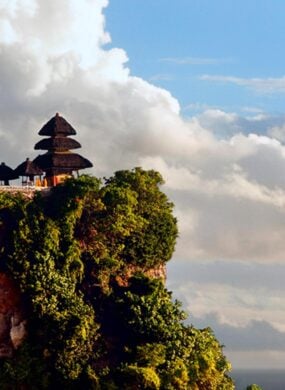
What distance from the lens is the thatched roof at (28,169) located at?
5962 cm

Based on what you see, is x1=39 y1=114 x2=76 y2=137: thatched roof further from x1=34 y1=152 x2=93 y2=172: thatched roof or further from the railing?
the railing

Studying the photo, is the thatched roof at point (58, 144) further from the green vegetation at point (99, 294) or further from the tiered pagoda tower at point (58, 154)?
the green vegetation at point (99, 294)

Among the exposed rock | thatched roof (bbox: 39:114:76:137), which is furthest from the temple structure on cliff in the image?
the exposed rock

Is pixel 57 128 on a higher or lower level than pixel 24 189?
higher

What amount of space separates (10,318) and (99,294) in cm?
498

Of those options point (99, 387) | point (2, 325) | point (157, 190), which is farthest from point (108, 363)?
point (157, 190)

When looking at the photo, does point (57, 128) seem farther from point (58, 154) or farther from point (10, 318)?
point (10, 318)

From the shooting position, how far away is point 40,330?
5325 centimetres

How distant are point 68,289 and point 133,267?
5.59 m

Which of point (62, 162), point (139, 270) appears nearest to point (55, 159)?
point (62, 162)

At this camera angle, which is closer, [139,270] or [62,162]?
[139,270]

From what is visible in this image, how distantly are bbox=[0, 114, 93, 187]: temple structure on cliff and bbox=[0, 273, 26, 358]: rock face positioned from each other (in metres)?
7.84

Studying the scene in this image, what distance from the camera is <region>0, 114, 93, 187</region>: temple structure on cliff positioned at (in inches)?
2379

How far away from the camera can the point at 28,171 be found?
196ft
